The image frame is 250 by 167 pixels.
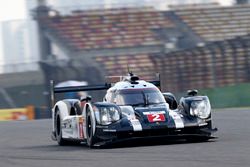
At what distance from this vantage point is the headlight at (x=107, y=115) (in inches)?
502

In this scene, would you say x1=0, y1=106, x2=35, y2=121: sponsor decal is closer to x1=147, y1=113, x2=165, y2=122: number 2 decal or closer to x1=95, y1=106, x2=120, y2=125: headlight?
x1=95, y1=106, x2=120, y2=125: headlight

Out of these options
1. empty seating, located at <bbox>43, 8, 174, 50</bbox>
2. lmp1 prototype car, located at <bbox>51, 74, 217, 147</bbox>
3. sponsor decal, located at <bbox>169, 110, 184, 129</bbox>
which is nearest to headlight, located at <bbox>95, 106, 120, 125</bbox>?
lmp1 prototype car, located at <bbox>51, 74, 217, 147</bbox>

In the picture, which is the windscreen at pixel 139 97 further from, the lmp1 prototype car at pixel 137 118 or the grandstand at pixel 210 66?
the grandstand at pixel 210 66

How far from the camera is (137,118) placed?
41.8 ft

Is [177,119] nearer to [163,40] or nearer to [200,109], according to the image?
[200,109]

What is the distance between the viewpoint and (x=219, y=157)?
385 inches

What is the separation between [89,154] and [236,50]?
3157 cm

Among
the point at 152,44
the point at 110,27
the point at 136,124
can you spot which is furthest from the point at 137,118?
the point at 110,27

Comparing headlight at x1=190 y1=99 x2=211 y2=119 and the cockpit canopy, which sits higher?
the cockpit canopy

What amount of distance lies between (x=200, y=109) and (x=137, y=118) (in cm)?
113

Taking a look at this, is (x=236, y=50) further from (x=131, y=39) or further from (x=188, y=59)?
(x=131, y=39)

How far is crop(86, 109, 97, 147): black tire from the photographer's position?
12.9 meters

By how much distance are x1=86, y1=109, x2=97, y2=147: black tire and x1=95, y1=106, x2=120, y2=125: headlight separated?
182 mm

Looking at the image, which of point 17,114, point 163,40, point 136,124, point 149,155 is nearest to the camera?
point 149,155
